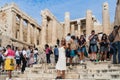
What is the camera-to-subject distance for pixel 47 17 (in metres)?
47.4

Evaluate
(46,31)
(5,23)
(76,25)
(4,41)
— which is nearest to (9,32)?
(5,23)

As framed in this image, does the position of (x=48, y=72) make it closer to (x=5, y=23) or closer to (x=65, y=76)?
(x=65, y=76)

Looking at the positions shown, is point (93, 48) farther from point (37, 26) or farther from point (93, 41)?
point (37, 26)

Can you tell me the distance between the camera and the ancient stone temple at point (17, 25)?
4369 cm

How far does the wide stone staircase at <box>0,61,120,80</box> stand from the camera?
11609 millimetres

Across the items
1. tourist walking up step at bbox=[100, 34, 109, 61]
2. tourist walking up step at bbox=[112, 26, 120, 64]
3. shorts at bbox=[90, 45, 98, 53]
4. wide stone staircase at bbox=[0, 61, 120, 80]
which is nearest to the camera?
wide stone staircase at bbox=[0, 61, 120, 80]

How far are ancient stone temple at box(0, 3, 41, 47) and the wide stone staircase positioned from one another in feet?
82.6

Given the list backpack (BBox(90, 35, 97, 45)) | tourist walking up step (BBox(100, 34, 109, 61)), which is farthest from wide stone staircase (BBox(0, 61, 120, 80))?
tourist walking up step (BBox(100, 34, 109, 61))

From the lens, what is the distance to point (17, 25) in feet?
163

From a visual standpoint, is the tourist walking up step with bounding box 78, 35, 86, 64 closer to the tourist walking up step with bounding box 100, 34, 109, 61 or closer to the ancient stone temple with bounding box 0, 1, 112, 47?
the tourist walking up step with bounding box 100, 34, 109, 61

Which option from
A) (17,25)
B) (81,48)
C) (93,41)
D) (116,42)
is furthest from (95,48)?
(17,25)

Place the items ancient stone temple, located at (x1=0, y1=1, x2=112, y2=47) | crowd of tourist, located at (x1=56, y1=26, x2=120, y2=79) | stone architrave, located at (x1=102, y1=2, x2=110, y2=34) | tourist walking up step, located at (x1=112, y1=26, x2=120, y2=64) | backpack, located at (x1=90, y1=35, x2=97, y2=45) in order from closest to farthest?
1. tourist walking up step, located at (x1=112, y1=26, x2=120, y2=64)
2. crowd of tourist, located at (x1=56, y1=26, x2=120, y2=79)
3. backpack, located at (x1=90, y1=35, x2=97, y2=45)
4. stone architrave, located at (x1=102, y1=2, x2=110, y2=34)
5. ancient stone temple, located at (x1=0, y1=1, x2=112, y2=47)

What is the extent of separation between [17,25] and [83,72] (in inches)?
1495

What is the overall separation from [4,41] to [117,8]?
20.4 m
